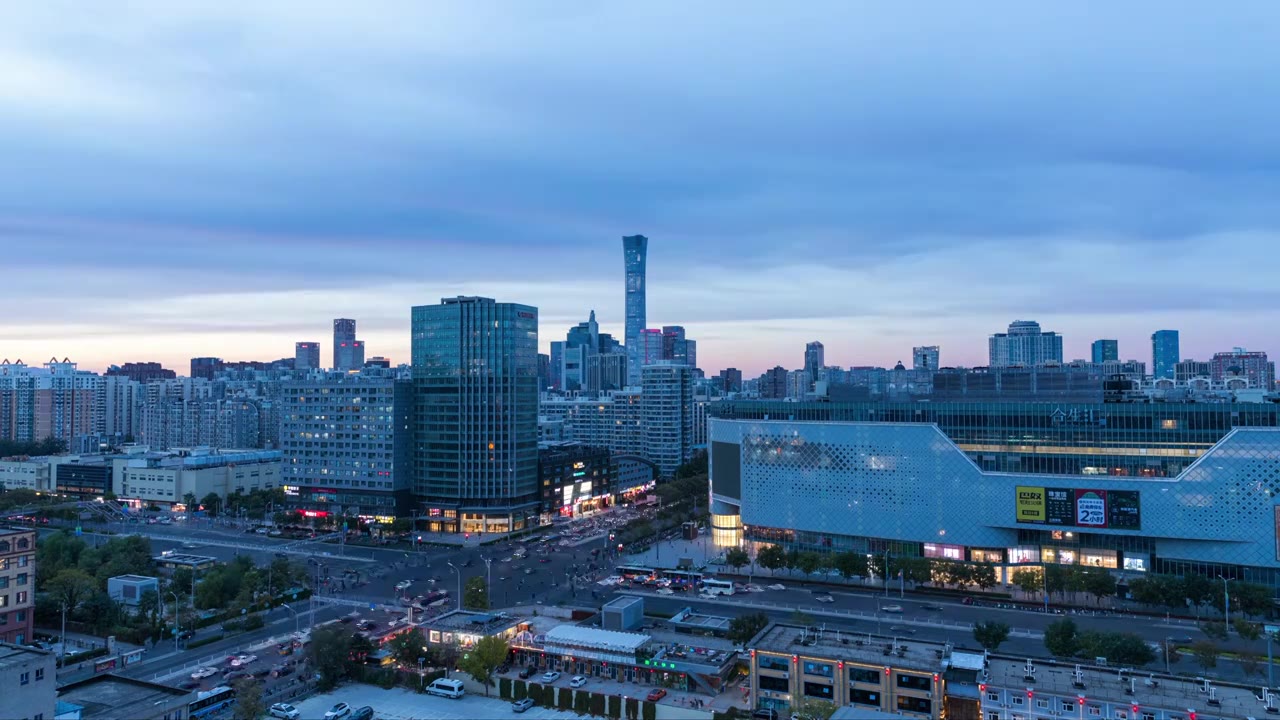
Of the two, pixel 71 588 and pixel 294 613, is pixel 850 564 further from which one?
pixel 71 588

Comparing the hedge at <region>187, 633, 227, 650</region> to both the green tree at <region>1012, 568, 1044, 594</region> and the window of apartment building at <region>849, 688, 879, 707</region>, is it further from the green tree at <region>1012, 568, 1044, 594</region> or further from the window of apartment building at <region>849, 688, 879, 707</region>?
the green tree at <region>1012, 568, 1044, 594</region>

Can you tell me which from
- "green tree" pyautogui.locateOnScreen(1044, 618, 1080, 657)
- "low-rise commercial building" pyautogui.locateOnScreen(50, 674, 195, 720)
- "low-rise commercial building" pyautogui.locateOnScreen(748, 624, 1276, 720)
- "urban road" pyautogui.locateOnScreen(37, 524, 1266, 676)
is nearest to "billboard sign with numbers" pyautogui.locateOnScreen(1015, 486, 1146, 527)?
"urban road" pyautogui.locateOnScreen(37, 524, 1266, 676)

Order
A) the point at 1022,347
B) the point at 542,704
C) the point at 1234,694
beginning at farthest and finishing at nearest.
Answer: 1. the point at 1022,347
2. the point at 542,704
3. the point at 1234,694

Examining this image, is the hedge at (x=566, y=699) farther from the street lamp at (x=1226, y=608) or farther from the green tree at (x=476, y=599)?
the street lamp at (x=1226, y=608)

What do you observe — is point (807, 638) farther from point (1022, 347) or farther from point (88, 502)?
point (1022, 347)

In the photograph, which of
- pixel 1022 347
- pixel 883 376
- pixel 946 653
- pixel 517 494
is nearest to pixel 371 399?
pixel 517 494

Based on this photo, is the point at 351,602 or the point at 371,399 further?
the point at 371,399

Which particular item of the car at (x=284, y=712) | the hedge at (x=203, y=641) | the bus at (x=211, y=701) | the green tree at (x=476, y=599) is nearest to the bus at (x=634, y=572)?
the green tree at (x=476, y=599)
